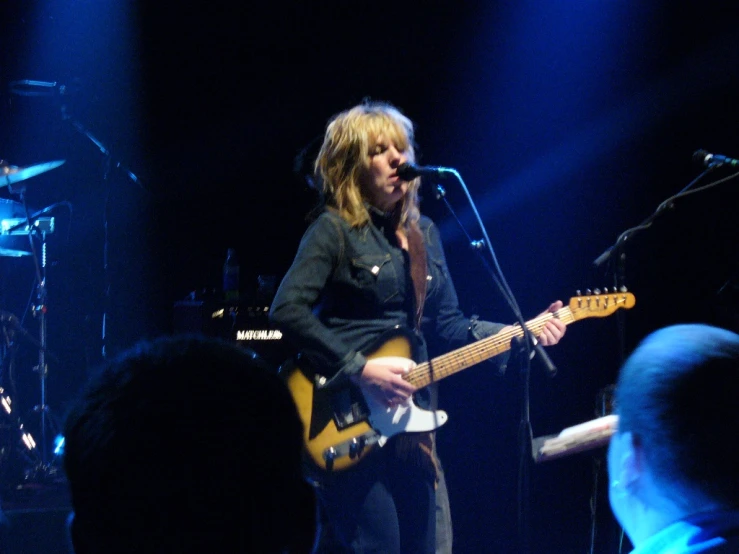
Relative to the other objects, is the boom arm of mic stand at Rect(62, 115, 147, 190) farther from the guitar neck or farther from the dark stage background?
the guitar neck

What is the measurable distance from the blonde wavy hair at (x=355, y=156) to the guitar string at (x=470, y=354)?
20.3 inches

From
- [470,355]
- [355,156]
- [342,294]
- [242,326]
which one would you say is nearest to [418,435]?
[470,355]

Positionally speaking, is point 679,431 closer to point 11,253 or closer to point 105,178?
point 11,253

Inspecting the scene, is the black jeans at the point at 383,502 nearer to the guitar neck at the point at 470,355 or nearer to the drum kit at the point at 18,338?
the guitar neck at the point at 470,355

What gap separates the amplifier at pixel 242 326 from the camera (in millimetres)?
4234

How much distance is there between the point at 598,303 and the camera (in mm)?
3086

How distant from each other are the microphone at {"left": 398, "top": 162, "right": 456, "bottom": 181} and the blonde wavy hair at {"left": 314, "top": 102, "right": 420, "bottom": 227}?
0.46 ft

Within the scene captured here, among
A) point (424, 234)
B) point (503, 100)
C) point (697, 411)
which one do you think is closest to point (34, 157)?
point (503, 100)

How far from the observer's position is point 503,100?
4.39m

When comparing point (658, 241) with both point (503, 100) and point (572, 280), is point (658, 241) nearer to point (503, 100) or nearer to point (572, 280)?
point (572, 280)

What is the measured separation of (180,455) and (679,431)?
760mm

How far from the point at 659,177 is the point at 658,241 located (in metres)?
0.34

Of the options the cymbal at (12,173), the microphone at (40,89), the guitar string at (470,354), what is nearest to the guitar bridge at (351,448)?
the guitar string at (470,354)

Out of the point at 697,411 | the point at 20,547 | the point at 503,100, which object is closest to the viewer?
the point at 697,411
